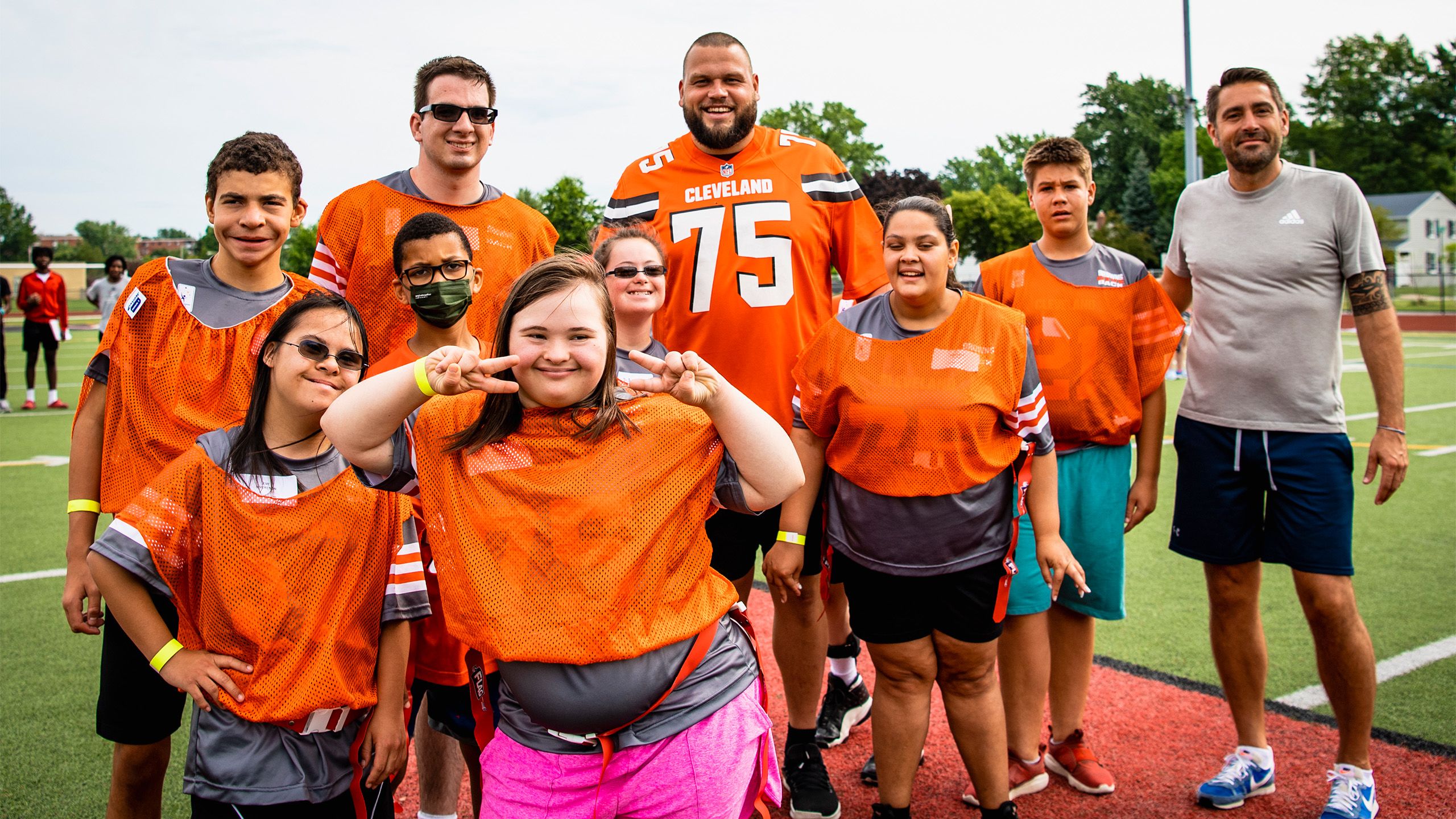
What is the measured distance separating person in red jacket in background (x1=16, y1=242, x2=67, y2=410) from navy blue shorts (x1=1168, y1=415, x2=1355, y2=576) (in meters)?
14.2

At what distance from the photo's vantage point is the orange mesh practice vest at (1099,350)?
3615mm

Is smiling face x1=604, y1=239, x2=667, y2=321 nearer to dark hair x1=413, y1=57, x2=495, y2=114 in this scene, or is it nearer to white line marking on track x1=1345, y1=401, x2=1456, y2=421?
dark hair x1=413, y1=57, x2=495, y2=114

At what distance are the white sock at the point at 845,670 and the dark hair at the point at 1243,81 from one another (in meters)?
2.62

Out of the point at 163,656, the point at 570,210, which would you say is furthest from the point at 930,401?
the point at 570,210

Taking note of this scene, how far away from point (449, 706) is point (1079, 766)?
2255mm

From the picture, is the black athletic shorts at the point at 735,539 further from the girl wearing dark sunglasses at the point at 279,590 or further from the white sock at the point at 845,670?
the girl wearing dark sunglasses at the point at 279,590

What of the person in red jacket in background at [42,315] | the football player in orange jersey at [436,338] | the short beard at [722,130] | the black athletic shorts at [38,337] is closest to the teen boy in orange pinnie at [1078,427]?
the short beard at [722,130]

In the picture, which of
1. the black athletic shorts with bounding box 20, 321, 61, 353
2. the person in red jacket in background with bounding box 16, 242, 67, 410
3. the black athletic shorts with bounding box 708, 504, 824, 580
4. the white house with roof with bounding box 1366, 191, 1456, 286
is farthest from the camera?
the white house with roof with bounding box 1366, 191, 1456, 286

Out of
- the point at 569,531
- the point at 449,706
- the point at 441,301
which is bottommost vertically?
the point at 449,706

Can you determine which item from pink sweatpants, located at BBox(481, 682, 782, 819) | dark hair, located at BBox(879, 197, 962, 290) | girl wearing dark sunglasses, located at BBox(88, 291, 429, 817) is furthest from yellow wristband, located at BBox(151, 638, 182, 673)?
dark hair, located at BBox(879, 197, 962, 290)

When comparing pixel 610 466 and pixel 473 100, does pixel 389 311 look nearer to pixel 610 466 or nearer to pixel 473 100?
pixel 473 100

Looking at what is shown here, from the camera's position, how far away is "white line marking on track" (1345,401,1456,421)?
12.2 m

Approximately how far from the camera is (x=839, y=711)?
4.17 meters

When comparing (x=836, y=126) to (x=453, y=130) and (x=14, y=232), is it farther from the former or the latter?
(x=14, y=232)
